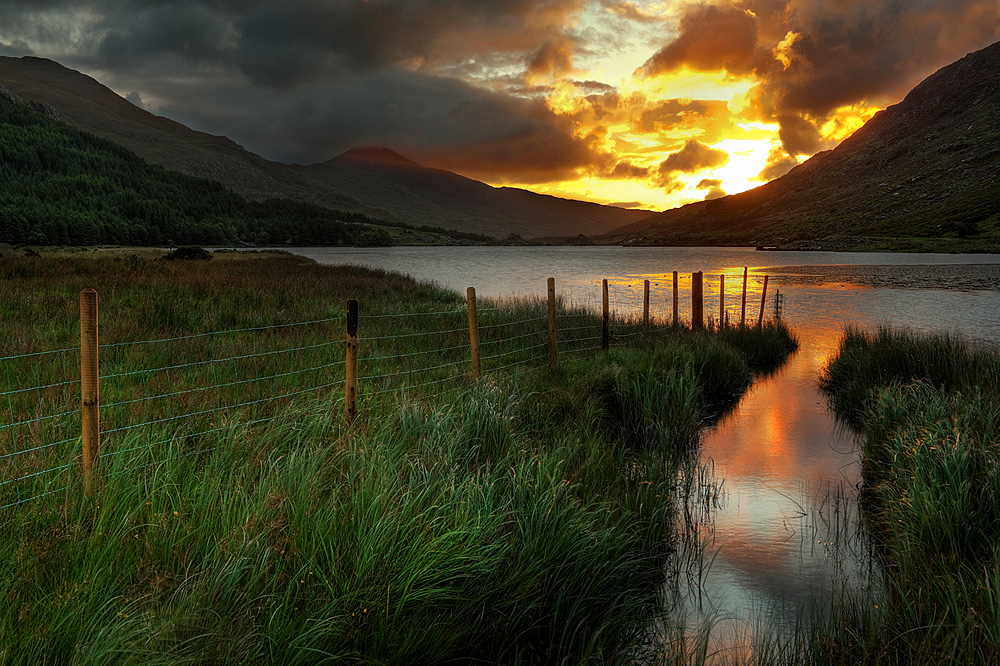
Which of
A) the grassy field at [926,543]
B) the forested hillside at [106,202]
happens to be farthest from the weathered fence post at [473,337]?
the forested hillside at [106,202]

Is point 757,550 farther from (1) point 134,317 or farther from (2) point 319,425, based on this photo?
(1) point 134,317

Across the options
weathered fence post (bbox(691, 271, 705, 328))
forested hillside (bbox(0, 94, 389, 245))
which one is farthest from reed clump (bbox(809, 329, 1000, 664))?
forested hillside (bbox(0, 94, 389, 245))

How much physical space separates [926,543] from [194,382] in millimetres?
8111

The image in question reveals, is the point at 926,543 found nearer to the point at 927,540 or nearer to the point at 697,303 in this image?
the point at 927,540

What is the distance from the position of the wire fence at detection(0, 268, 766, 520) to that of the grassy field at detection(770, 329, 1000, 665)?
5094mm

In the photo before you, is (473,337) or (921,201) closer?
(473,337)

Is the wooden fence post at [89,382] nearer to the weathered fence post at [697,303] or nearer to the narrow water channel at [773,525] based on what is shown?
the narrow water channel at [773,525]

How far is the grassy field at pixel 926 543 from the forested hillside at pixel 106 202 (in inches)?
4853

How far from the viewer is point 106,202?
14238cm

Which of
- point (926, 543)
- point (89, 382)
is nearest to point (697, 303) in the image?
point (926, 543)

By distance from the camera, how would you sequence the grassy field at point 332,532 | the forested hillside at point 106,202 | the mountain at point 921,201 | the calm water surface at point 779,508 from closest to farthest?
1. the grassy field at point 332,532
2. the calm water surface at point 779,508
3. the mountain at point 921,201
4. the forested hillside at point 106,202

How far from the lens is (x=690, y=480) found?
282 inches

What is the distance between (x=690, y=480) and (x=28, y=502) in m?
6.72

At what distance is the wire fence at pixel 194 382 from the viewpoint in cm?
473
